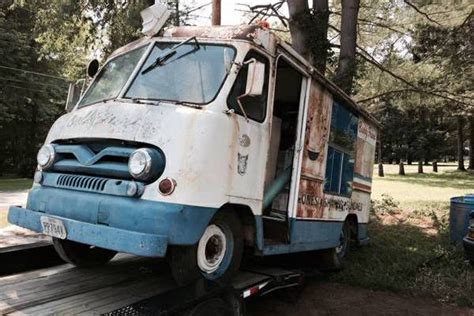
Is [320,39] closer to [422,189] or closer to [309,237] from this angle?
[309,237]

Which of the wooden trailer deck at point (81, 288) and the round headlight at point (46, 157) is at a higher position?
→ the round headlight at point (46, 157)

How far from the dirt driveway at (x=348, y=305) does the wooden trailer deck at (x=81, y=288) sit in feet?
4.35

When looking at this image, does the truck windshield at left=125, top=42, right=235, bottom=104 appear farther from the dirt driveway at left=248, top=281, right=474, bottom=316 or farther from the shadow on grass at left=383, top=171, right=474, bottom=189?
the shadow on grass at left=383, top=171, right=474, bottom=189

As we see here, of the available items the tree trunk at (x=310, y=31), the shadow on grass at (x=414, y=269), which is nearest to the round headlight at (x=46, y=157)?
the shadow on grass at (x=414, y=269)

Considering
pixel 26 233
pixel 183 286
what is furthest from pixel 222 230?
pixel 26 233

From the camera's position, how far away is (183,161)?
4426 mm

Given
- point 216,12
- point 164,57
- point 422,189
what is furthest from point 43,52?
point 422,189

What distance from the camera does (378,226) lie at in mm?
12352

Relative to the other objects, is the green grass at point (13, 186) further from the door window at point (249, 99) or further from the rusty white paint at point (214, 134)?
the door window at point (249, 99)

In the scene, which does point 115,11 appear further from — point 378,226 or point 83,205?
point 83,205

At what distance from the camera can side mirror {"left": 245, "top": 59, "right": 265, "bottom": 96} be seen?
4.89 metres

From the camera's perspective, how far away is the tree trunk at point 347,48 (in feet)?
38.2

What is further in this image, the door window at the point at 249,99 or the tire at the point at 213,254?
the door window at the point at 249,99

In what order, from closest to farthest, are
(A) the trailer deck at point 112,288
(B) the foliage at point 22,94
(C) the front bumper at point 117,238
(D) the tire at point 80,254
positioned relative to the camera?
1. (C) the front bumper at point 117,238
2. (A) the trailer deck at point 112,288
3. (D) the tire at point 80,254
4. (B) the foliage at point 22,94
